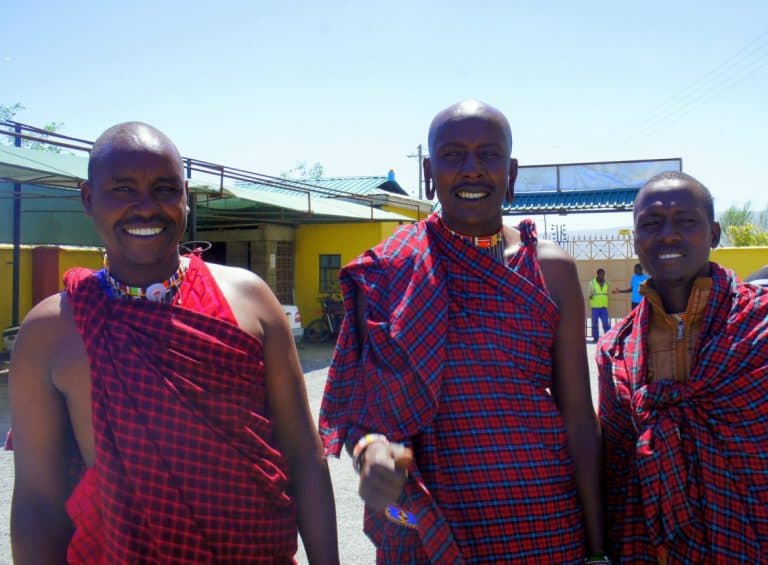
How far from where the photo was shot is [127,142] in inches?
71.0

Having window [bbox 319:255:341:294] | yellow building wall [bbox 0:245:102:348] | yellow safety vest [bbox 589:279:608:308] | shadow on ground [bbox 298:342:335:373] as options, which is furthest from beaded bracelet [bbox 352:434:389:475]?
window [bbox 319:255:341:294]

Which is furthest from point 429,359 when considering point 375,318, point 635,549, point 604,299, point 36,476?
point 604,299

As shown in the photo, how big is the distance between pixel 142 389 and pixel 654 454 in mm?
1390

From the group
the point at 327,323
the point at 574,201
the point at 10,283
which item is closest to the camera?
the point at 10,283

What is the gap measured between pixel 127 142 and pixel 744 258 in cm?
1878

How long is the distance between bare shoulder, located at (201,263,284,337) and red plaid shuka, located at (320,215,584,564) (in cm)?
23

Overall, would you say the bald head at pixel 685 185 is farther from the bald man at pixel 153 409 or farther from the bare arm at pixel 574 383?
the bald man at pixel 153 409

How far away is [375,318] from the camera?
1.82 m

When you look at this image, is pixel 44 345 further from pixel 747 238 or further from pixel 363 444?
pixel 747 238

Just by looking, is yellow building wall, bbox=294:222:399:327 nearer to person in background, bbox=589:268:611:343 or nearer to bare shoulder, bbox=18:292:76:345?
person in background, bbox=589:268:611:343

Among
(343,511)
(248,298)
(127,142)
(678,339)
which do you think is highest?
(127,142)

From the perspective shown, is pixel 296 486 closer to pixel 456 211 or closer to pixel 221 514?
pixel 221 514

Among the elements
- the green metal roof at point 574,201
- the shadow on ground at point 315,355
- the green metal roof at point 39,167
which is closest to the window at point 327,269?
the shadow on ground at point 315,355

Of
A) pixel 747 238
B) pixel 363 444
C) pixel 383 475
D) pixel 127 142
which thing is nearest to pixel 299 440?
pixel 363 444
